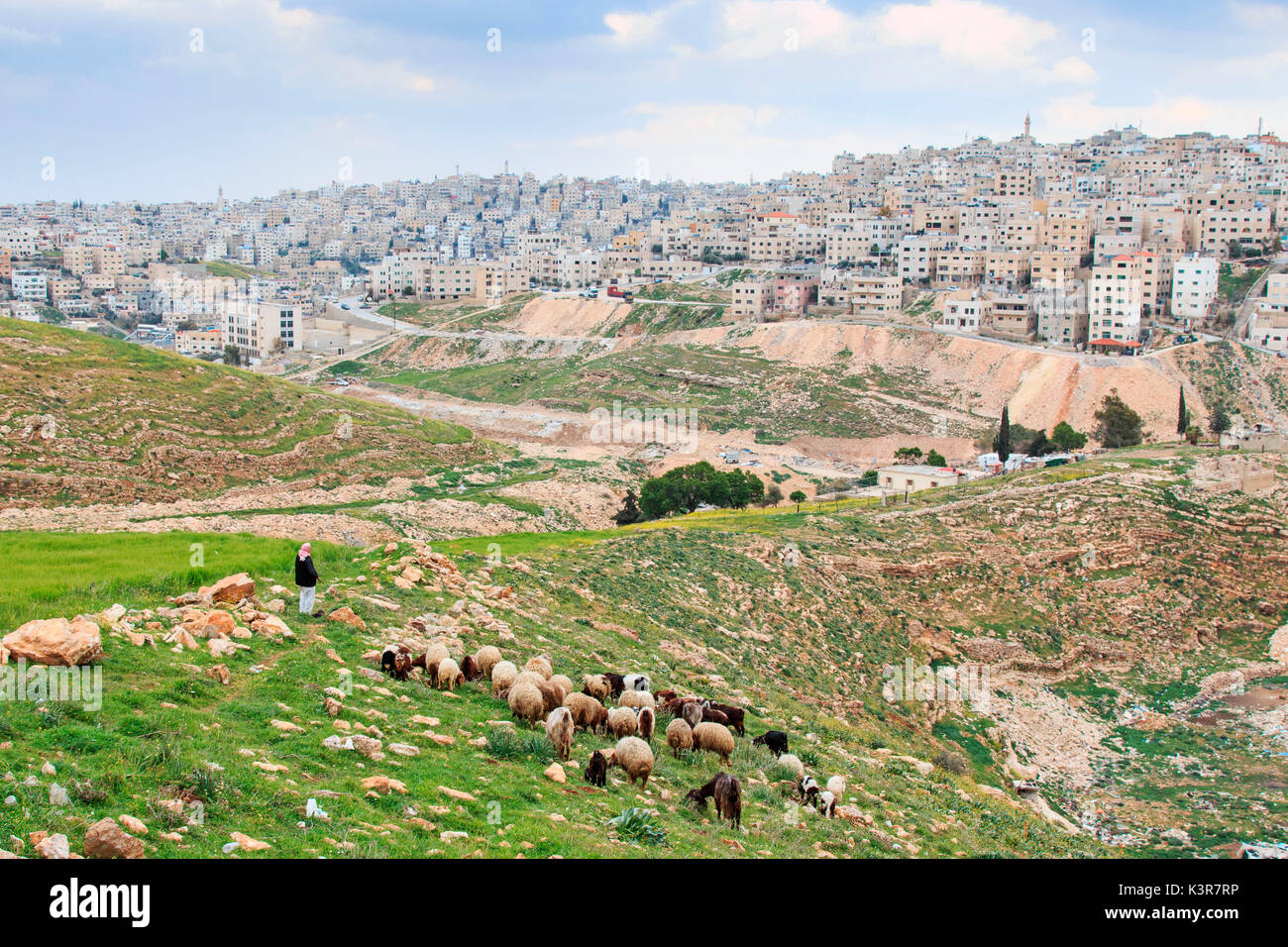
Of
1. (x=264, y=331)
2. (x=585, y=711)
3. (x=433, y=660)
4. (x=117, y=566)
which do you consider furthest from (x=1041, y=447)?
(x=264, y=331)

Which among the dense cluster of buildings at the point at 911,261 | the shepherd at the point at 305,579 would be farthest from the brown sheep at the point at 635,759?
the dense cluster of buildings at the point at 911,261

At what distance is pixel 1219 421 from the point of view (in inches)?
2514

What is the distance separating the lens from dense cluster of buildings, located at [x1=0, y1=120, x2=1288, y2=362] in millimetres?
81688

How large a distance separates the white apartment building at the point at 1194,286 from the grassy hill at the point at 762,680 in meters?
44.7

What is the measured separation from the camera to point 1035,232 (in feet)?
314

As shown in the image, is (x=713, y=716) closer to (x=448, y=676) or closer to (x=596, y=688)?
(x=596, y=688)

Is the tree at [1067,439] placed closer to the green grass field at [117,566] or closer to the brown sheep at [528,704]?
the green grass field at [117,566]

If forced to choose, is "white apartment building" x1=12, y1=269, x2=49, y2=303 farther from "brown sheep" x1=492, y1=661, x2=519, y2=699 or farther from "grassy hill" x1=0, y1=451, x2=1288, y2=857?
"brown sheep" x1=492, y1=661, x2=519, y2=699

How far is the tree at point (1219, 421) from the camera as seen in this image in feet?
206

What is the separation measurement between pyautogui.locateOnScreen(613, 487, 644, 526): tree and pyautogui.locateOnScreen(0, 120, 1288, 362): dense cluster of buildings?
45717 millimetres

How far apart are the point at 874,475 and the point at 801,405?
21671mm

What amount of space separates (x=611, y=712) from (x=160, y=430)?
1246 inches
